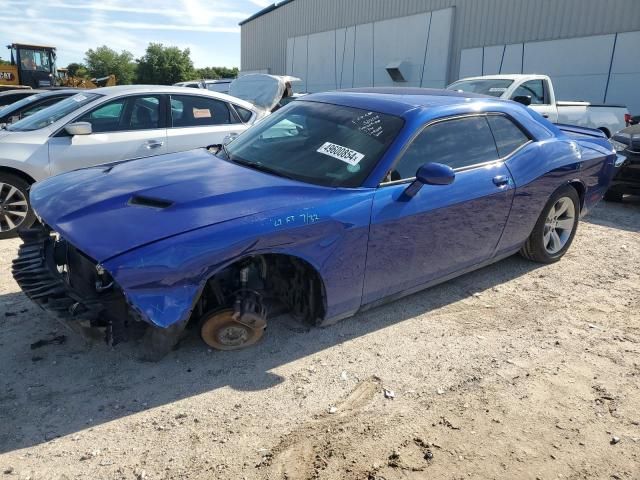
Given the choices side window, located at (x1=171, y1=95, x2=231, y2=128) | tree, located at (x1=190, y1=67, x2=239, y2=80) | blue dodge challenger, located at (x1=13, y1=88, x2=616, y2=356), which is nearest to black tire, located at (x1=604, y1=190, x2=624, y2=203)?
blue dodge challenger, located at (x1=13, y1=88, x2=616, y2=356)

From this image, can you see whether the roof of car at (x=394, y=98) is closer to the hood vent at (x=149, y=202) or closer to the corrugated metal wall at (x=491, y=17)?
the hood vent at (x=149, y=202)

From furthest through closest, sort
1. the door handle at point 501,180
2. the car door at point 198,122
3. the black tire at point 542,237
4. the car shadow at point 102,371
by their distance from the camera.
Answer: the car door at point 198,122 < the black tire at point 542,237 < the door handle at point 501,180 < the car shadow at point 102,371

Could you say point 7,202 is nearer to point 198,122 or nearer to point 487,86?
point 198,122

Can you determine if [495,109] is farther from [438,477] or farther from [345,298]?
[438,477]

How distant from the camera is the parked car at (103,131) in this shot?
520 centimetres

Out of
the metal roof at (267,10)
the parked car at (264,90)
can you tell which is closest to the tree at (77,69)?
the metal roof at (267,10)

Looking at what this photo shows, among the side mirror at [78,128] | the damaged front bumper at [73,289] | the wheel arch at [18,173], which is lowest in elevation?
the damaged front bumper at [73,289]

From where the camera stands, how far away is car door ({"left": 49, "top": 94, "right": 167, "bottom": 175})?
17.8 ft

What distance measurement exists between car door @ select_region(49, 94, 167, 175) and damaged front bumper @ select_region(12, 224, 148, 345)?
2.43m

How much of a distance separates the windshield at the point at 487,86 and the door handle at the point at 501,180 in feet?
19.1

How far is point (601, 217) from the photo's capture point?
272 inches

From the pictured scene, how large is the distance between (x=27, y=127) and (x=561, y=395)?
5.67 metres

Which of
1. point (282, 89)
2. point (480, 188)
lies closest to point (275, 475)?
point (480, 188)

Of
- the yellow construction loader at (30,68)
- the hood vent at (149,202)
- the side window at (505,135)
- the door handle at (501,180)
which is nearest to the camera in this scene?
the hood vent at (149,202)
